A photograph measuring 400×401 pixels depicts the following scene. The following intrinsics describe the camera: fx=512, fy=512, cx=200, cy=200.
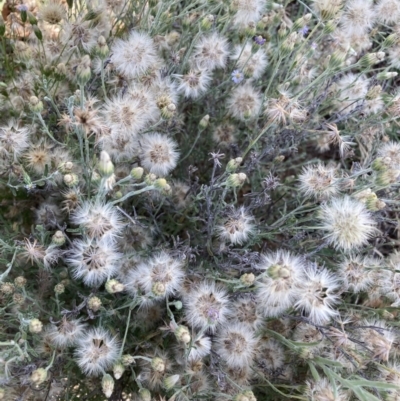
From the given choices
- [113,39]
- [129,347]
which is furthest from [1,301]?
[113,39]

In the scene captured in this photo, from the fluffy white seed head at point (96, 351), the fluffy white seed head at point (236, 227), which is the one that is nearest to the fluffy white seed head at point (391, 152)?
the fluffy white seed head at point (236, 227)

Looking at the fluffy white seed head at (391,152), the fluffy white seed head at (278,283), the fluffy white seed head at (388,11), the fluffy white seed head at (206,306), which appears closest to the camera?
the fluffy white seed head at (278,283)

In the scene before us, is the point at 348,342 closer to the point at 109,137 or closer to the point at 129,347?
the point at 129,347

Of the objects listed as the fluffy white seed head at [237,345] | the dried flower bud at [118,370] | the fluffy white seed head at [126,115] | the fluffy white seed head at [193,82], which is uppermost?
the fluffy white seed head at [193,82]

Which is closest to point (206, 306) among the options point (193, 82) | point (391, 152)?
point (193, 82)

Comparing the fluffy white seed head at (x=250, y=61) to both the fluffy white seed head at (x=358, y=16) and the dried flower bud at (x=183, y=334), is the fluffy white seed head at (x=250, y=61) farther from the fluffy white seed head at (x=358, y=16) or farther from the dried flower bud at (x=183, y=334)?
the dried flower bud at (x=183, y=334)

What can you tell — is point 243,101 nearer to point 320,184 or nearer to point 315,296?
point 320,184
